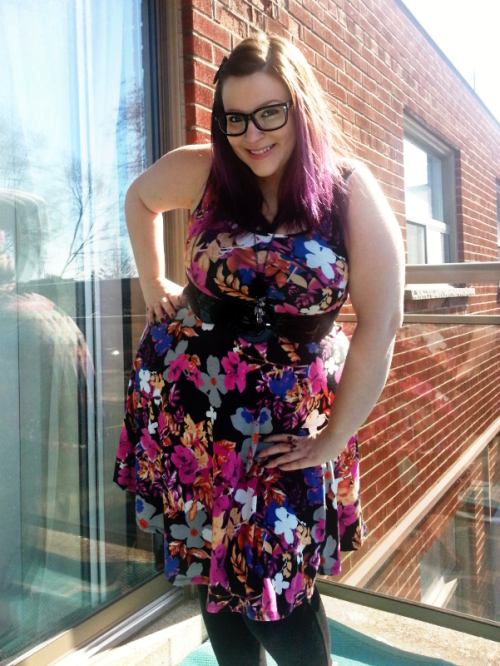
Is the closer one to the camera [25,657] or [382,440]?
[25,657]

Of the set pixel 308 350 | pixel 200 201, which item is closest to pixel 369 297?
pixel 308 350

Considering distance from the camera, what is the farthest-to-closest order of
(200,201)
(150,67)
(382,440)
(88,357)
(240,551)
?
1. (382,440)
2. (150,67)
3. (88,357)
4. (200,201)
5. (240,551)

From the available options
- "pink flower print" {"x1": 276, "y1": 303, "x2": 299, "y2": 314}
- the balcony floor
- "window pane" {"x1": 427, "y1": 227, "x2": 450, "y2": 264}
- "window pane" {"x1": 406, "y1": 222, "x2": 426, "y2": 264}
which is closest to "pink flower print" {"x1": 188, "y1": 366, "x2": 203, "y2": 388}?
"pink flower print" {"x1": 276, "y1": 303, "x2": 299, "y2": 314}

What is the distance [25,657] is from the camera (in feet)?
5.52

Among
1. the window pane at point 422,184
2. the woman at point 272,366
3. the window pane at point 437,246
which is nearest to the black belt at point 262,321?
the woman at point 272,366

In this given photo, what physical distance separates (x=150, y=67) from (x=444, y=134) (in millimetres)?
4139

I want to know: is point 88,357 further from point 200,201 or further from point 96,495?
point 200,201

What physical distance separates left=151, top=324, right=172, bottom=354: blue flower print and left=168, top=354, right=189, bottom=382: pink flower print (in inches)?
2.3

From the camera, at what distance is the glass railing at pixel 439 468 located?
2.30 m

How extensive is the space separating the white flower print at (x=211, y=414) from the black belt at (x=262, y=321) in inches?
6.7

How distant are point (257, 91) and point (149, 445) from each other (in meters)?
0.82

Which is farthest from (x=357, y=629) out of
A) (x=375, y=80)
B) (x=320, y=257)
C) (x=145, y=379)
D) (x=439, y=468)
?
(x=375, y=80)

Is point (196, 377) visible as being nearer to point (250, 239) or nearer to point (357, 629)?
point (250, 239)

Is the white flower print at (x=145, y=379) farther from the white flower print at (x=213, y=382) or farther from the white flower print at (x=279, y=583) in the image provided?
the white flower print at (x=279, y=583)
